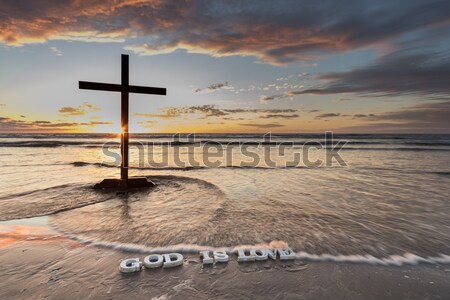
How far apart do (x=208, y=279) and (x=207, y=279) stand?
1 centimetres

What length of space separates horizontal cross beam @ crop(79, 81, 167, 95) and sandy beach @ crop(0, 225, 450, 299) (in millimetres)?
5498

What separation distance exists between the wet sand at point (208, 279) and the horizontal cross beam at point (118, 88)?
218 inches

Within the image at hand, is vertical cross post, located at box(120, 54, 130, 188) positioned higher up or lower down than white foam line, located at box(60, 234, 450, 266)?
higher up

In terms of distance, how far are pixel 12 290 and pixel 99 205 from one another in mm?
3926

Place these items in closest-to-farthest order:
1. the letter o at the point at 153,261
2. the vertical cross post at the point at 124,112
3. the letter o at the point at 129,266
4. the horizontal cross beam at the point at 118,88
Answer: the letter o at the point at 129,266
the letter o at the point at 153,261
the horizontal cross beam at the point at 118,88
the vertical cross post at the point at 124,112

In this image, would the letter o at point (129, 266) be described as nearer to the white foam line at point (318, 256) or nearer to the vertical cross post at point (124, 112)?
the white foam line at point (318, 256)

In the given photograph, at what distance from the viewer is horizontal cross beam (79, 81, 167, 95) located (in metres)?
8.09

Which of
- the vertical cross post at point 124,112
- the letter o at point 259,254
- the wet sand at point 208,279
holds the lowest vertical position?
the wet sand at point 208,279

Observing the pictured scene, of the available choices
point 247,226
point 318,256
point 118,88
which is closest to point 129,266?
point 247,226

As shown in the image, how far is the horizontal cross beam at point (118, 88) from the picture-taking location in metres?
8.09

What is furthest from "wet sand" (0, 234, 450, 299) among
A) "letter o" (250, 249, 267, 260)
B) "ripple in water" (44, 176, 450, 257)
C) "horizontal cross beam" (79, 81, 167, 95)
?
"horizontal cross beam" (79, 81, 167, 95)

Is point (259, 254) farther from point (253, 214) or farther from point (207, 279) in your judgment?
point (253, 214)

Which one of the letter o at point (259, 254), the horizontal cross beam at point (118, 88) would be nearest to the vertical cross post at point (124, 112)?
the horizontal cross beam at point (118, 88)

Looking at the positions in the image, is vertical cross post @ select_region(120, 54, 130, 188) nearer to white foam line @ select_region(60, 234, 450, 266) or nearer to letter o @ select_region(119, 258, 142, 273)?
white foam line @ select_region(60, 234, 450, 266)
